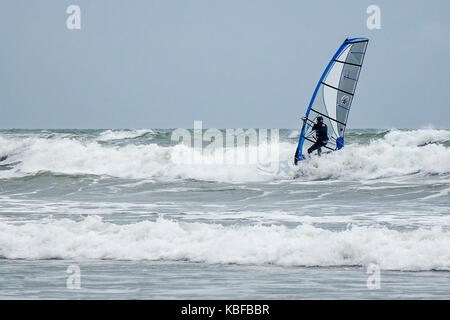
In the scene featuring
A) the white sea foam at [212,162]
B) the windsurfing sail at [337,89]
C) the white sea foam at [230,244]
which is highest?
the windsurfing sail at [337,89]

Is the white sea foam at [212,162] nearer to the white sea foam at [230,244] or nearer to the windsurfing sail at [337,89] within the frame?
the windsurfing sail at [337,89]

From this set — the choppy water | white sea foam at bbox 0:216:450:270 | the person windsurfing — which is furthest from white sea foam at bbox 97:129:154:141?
white sea foam at bbox 0:216:450:270

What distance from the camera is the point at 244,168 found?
20688 millimetres

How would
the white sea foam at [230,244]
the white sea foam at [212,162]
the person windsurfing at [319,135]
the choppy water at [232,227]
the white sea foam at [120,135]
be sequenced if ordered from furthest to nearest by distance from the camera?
the white sea foam at [120,135], the white sea foam at [212,162], the person windsurfing at [319,135], the white sea foam at [230,244], the choppy water at [232,227]

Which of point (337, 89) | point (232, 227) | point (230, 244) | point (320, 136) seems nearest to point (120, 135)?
point (320, 136)

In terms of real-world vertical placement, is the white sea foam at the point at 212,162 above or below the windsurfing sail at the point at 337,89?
below

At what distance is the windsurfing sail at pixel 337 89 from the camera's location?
17.4m

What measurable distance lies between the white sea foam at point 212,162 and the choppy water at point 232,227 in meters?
0.05

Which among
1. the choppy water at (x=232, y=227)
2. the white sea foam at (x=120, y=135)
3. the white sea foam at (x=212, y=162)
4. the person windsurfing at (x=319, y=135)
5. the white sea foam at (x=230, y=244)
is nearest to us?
the choppy water at (x=232, y=227)

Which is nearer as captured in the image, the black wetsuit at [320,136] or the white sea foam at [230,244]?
the white sea foam at [230,244]

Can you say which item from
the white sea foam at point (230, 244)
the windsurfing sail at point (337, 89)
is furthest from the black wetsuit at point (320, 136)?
the white sea foam at point (230, 244)

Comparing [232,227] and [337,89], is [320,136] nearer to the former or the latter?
[337,89]
